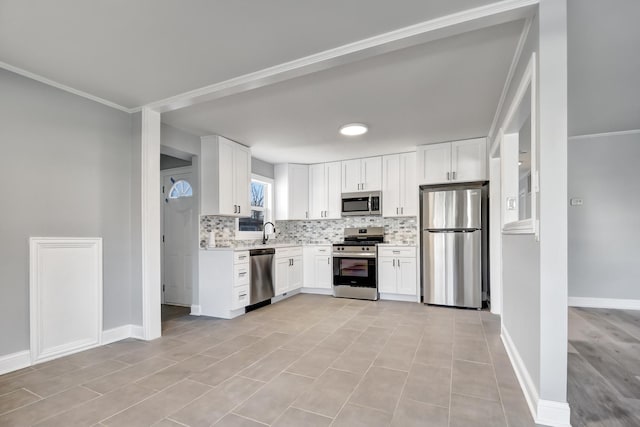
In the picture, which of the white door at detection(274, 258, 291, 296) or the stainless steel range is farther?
the stainless steel range

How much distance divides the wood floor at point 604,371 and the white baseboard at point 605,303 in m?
0.46

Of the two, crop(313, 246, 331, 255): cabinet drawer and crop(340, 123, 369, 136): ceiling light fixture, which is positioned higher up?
crop(340, 123, 369, 136): ceiling light fixture

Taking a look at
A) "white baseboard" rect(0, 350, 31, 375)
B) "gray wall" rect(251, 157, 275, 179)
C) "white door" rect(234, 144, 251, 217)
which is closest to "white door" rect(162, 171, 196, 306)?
"white door" rect(234, 144, 251, 217)

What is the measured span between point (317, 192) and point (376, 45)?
13.0 ft

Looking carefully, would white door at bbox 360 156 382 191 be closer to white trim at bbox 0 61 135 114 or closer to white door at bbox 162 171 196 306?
white door at bbox 162 171 196 306

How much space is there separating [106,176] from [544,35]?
12.7 feet

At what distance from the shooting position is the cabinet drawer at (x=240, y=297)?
13.6 feet

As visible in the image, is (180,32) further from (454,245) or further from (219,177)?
(454,245)

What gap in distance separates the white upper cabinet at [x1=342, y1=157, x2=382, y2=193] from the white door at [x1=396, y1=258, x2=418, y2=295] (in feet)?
4.38

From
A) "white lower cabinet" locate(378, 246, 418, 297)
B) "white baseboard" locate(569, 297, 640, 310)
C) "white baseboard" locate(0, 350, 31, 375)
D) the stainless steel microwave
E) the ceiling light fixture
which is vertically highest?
the ceiling light fixture

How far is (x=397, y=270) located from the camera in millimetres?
5105

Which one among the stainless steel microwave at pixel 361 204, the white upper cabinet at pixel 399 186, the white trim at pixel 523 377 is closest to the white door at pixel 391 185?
the white upper cabinet at pixel 399 186

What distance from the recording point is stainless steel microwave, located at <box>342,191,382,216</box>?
5.44 m

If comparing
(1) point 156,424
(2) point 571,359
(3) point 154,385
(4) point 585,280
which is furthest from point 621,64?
(3) point 154,385
